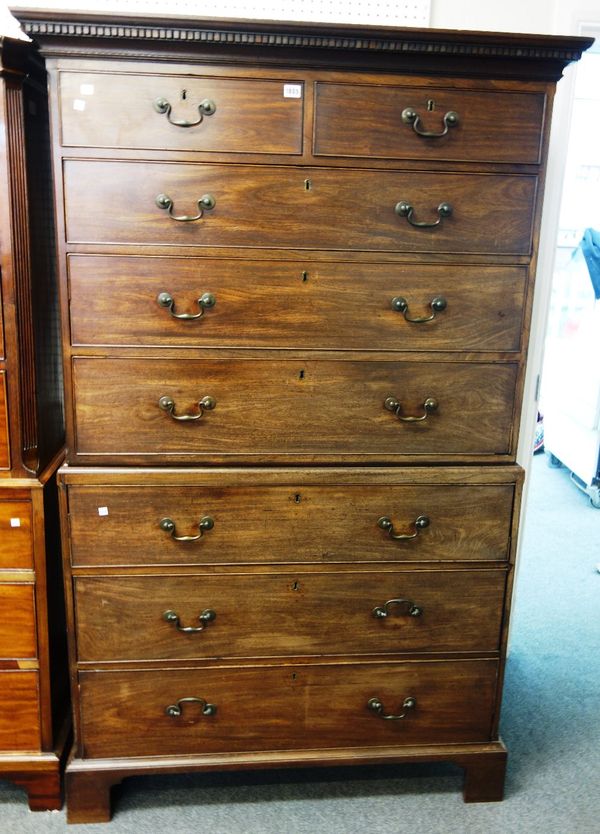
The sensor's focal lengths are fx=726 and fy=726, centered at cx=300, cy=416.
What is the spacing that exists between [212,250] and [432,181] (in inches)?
20.7

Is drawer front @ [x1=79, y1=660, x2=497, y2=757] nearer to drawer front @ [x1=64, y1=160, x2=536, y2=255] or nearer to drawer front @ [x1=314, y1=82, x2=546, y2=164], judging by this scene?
drawer front @ [x1=64, y1=160, x2=536, y2=255]

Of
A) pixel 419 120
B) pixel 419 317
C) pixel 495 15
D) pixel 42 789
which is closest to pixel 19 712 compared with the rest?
pixel 42 789

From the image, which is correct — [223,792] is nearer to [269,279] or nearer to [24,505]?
[24,505]

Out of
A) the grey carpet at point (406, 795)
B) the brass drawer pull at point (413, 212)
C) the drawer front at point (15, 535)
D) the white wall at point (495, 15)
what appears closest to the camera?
the brass drawer pull at point (413, 212)

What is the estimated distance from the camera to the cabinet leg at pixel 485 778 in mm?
1953

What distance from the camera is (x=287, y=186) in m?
1.62

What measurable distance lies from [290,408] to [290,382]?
2.5 inches

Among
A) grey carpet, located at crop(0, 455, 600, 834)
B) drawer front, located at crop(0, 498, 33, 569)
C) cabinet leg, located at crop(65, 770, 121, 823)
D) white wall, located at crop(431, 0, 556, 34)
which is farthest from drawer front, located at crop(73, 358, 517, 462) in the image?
white wall, located at crop(431, 0, 556, 34)

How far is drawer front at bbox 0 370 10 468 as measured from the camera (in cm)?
170

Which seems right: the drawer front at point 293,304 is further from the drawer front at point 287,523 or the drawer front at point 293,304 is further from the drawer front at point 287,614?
the drawer front at point 287,614

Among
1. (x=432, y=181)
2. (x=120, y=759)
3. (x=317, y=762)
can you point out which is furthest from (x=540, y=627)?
(x=432, y=181)

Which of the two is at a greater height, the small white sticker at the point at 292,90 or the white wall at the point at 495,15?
the white wall at the point at 495,15

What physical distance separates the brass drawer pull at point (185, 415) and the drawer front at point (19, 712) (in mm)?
→ 775

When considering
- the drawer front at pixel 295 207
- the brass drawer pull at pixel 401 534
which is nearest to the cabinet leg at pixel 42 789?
the brass drawer pull at pixel 401 534
